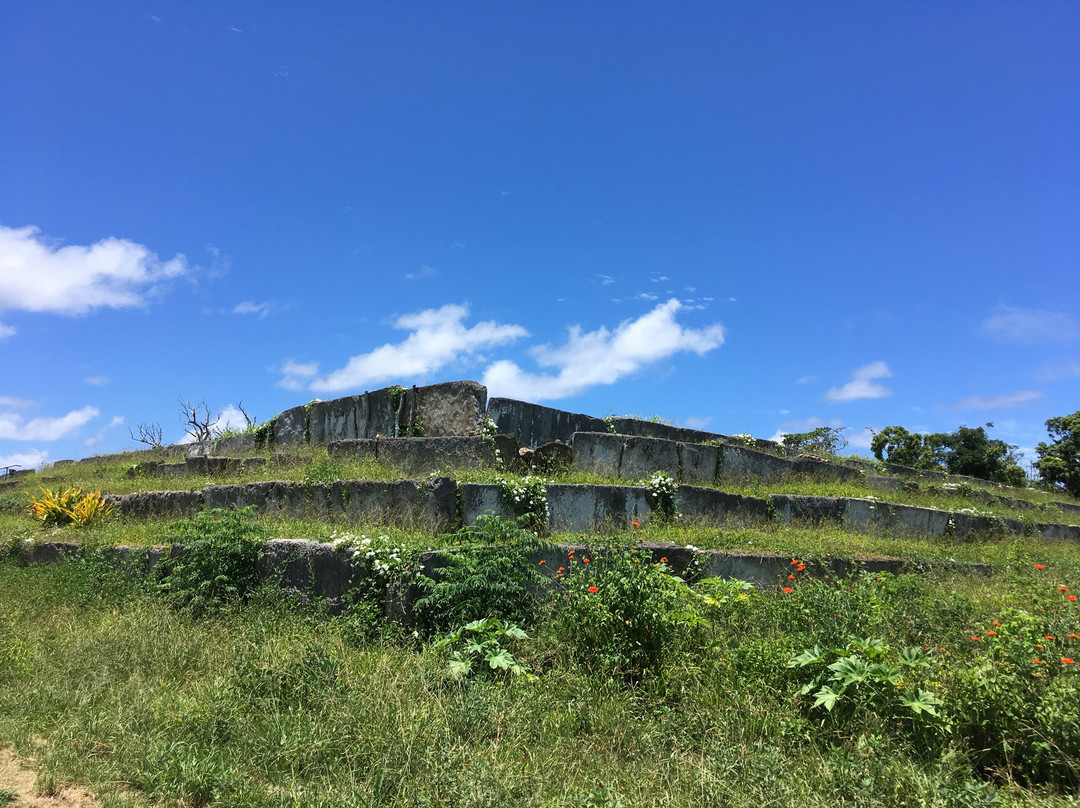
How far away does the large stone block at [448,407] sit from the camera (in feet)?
36.2

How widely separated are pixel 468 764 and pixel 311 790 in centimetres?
92

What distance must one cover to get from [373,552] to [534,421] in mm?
5254

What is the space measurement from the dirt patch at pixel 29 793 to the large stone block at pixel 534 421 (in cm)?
764

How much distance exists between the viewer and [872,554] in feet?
30.2

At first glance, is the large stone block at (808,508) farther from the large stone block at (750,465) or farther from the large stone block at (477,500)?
the large stone block at (477,500)

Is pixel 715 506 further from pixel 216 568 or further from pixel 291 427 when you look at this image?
pixel 291 427

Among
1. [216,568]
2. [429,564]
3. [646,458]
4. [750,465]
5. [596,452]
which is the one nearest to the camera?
[429,564]

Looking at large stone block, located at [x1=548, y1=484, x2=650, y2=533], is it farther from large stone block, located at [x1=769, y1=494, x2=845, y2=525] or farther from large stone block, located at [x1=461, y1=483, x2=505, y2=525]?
large stone block, located at [x1=769, y1=494, x2=845, y2=525]

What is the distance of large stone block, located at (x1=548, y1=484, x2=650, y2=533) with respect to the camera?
8977mm

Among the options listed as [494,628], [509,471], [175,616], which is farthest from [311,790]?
[509,471]

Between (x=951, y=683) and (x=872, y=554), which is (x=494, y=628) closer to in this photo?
(x=951, y=683)

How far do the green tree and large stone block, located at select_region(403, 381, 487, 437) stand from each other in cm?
2674

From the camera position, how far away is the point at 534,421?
1171 cm

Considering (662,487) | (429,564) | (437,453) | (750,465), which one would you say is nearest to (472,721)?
(429,564)
